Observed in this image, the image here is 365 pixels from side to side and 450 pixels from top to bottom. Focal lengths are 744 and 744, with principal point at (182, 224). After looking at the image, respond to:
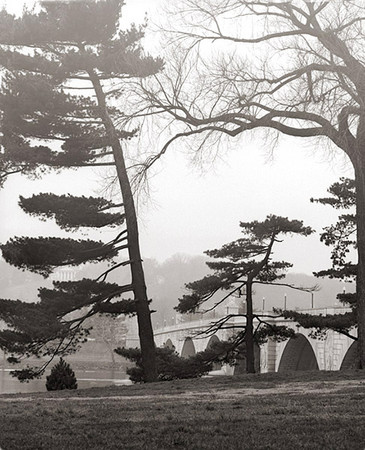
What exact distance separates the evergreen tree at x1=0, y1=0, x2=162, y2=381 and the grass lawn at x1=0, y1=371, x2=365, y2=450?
29.0 ft

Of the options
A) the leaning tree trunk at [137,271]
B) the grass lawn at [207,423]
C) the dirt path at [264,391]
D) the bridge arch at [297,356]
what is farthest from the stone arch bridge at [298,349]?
the grass lawn at [207,423]

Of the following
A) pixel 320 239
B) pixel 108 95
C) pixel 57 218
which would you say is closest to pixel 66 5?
pixel 108 95

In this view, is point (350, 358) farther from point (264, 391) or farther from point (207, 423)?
point (207, 423)

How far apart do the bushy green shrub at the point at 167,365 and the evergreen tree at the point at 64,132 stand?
1.79 m

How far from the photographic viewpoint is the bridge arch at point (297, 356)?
1831 inches

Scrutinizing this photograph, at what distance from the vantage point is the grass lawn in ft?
23.5

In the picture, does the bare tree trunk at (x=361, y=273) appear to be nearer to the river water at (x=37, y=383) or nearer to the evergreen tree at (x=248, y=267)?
the evergreen tree at (x=248, y=267)

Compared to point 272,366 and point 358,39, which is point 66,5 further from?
point 272,366

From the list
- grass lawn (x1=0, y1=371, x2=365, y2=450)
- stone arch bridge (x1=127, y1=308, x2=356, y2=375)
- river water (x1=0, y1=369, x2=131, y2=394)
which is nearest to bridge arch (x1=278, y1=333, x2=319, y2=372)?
stone arch bridge (x1=127, y1=308, x2=356, y2=375)

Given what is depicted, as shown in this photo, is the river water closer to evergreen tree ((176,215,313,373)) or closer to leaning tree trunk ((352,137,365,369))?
evergreen tree ((176,215,313,373))

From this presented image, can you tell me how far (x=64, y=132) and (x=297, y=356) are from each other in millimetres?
30970

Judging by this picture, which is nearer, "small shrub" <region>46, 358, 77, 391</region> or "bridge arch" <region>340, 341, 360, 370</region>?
→ "small shrub" <region>46, 358, 77, 391</region>

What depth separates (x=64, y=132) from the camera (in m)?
21.8

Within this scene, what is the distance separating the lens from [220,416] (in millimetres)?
8914
